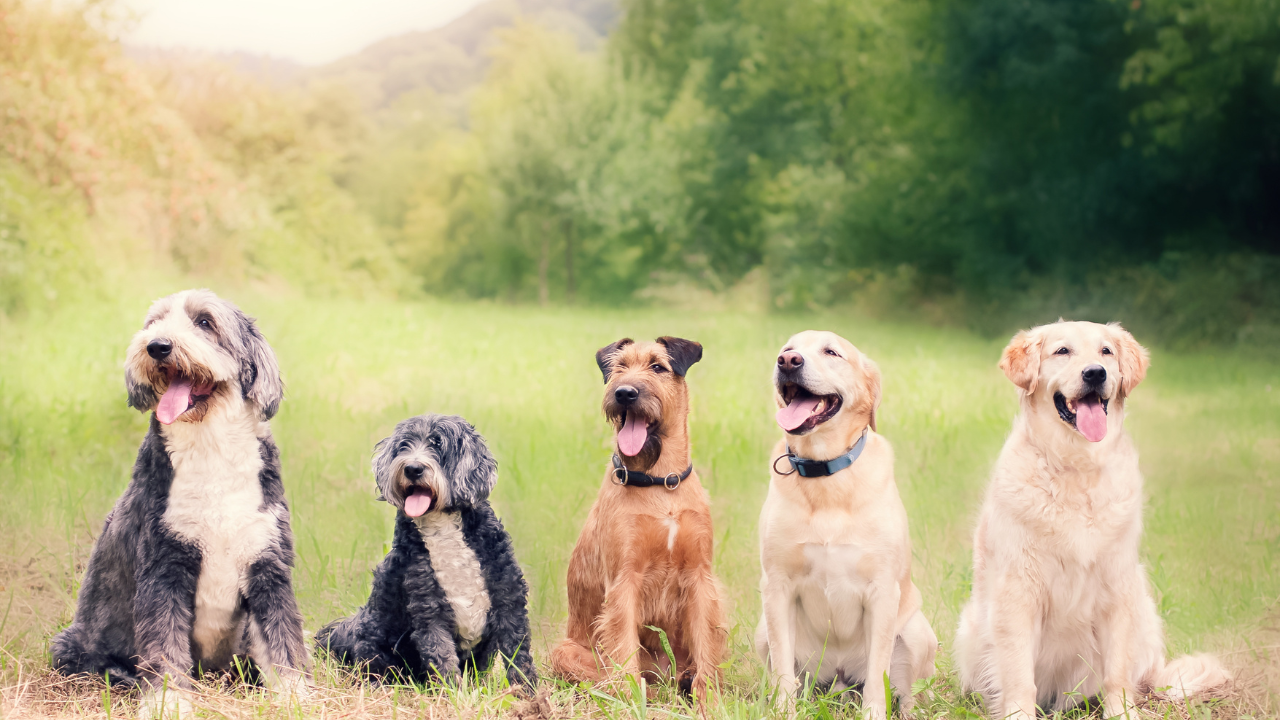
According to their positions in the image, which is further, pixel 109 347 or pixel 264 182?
pixel 264 182

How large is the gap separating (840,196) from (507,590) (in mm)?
18709

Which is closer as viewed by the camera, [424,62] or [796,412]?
[796,412]

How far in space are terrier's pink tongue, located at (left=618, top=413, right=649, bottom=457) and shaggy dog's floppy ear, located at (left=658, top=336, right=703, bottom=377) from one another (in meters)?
0.28

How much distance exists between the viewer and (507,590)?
362 cm

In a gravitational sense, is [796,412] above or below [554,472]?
above

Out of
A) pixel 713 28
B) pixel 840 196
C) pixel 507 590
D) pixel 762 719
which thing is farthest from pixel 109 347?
pixel 713 28

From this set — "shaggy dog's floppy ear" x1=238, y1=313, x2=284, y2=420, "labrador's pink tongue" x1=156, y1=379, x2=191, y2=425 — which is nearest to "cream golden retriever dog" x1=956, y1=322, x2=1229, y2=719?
"shaggy dog's floppy ear" x1=238, y1=313, x2=284, y2=420

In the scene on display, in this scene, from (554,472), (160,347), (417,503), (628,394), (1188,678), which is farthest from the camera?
(554,472)

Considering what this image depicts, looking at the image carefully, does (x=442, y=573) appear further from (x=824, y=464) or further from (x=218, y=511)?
(x=824, y=464)

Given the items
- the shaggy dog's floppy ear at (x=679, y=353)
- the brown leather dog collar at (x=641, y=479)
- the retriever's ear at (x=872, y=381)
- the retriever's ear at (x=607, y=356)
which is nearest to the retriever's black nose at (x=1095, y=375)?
the retriever's ear at (x=872, y=381)

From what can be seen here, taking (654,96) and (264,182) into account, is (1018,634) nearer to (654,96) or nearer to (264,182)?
(654,96)

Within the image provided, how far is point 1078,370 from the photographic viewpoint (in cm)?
342

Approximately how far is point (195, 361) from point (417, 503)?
37.0 inches

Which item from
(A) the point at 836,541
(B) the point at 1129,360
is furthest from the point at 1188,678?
(A) the point at 836,541
